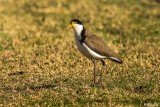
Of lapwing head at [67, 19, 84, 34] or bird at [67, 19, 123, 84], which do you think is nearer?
bird at [67, 19, 123, 84]

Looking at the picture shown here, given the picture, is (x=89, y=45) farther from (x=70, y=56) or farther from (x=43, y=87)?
(x=70, y=56)

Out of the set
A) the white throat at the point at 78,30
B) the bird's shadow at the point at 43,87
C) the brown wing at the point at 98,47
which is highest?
the white throat at the point at 78,30

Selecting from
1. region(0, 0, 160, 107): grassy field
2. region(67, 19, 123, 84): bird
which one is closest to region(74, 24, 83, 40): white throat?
region(67, 19, 123, 84): bird

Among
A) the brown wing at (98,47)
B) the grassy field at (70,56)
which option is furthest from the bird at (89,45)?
the grassy field at (70,56)

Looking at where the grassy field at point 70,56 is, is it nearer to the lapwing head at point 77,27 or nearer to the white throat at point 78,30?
the white throat at point 78,30

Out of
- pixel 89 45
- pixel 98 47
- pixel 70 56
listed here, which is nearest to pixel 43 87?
pixel 89 45

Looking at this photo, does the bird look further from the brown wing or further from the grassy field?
the grassy field

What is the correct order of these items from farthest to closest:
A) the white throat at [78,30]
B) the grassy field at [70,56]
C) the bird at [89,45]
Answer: the white throat at [78,30] → the bird at [89,45] → the grassy field at [70,56]

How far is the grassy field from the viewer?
11.1 meters

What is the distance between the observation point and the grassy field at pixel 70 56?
11109mm

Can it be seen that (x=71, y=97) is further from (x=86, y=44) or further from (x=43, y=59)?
(x=43, y=59)

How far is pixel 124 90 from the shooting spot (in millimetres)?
11406

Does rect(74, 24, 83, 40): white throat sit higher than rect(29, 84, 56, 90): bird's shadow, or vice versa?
rect(74, 24, 83, 40): white throat

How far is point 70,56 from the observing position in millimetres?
16250
